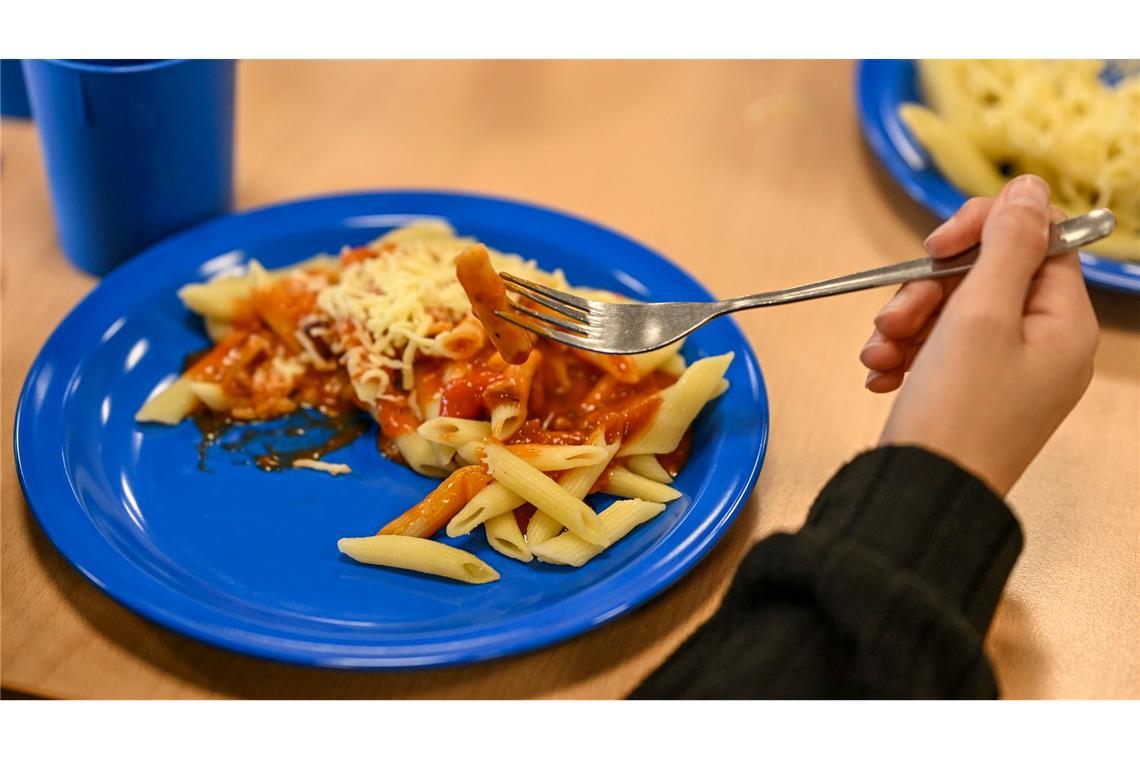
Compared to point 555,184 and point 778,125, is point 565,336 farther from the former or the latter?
point 778,125

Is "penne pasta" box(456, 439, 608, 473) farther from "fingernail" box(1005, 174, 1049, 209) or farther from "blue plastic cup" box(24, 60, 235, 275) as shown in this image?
"blue plastic cup" box(24, 60, 235, 275)

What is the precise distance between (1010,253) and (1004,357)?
116 mm

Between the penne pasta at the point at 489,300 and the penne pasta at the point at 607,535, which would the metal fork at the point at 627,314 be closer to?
the penne pasta at the point at 489,300

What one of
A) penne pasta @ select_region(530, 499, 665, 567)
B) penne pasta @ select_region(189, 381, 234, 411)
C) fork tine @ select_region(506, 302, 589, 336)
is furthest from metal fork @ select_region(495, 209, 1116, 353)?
penne pasta @ select_region(189, 381, 234, 411)

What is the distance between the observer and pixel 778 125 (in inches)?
87.7

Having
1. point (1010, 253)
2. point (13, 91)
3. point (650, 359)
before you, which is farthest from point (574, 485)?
point (13, 91)

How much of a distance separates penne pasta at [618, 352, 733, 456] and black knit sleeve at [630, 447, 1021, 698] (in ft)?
1.12

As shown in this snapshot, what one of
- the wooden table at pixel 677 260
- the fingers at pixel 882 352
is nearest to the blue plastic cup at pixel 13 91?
the wooden table at pixel 677 260

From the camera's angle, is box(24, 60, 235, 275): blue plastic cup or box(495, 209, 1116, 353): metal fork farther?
box(24, 60, 235, 275): blue plastic cup

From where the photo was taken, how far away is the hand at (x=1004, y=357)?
1.14 meters

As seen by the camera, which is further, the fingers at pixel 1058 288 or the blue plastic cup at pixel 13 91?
the blue plastic cup at pixel 13 91

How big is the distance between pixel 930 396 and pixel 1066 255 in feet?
0.94

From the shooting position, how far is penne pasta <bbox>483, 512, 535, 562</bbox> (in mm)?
1358

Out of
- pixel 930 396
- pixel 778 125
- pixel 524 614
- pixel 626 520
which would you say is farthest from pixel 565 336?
pixel 778 125
